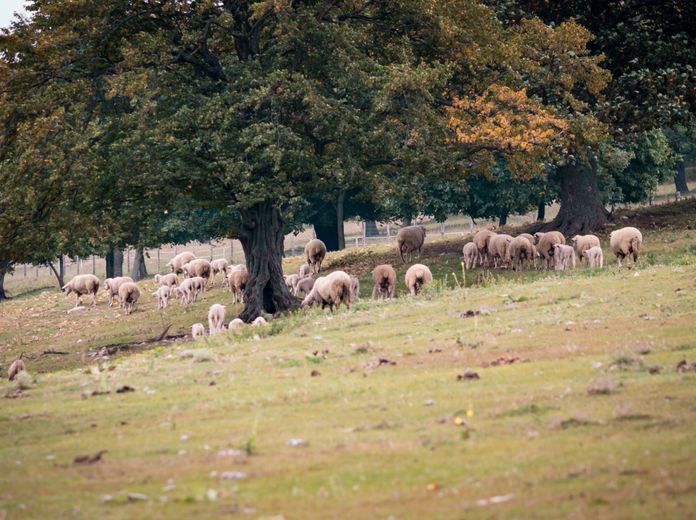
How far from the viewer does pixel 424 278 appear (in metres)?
32.5

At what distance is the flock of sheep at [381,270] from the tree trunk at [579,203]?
114 inches

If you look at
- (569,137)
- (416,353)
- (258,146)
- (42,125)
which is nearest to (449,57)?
(569,137)

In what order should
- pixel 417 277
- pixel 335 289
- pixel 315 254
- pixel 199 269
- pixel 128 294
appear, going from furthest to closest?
pixel 199 269 < pixel 315 254 < pixel 128 294 < pixel 417 277 < pixel 335 289

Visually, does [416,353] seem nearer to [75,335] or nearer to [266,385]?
[266,385]

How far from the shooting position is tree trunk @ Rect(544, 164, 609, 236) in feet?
145

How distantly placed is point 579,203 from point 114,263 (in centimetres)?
3509

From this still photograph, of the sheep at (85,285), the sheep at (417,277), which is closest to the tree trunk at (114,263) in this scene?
the sheep at (85,285)

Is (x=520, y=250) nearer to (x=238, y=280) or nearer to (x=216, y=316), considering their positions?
(x=238, y=280)

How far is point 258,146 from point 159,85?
11.8 ft

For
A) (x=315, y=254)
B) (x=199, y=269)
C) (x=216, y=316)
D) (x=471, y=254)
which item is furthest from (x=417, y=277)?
(x=199, y=269)

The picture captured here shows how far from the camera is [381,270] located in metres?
33.4

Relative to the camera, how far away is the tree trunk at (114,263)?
69.0 m

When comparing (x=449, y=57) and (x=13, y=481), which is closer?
(x=13, y=481)

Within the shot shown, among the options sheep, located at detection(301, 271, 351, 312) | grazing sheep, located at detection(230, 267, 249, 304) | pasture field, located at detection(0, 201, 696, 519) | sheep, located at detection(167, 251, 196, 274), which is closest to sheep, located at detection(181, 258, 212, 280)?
sheep, located at detection(167, 251, 196, 274)
